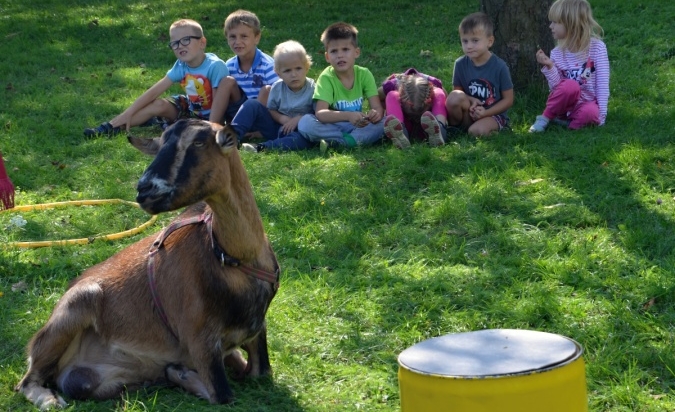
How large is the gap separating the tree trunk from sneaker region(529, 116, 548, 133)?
1.05 metres

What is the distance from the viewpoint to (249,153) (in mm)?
8648

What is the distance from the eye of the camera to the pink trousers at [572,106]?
8.39 metres

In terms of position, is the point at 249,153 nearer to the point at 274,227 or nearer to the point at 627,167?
the point at 274,227

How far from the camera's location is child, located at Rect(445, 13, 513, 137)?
8539 millimetres

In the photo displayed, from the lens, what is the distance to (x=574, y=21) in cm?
847

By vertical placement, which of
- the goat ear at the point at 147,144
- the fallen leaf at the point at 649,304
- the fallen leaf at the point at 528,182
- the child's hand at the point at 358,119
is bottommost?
the fallen leaf at the point at 649,304

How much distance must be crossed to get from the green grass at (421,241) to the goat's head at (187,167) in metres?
1.09

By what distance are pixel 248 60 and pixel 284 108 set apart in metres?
0.94

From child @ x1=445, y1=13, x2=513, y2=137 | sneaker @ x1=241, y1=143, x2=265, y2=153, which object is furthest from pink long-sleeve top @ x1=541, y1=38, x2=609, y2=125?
sneaker @ x1=241, y1=143, x2=265, y2=153

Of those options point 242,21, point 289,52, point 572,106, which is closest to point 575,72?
point 572,106

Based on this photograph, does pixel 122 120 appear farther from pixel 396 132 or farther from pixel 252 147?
pixel 396 132

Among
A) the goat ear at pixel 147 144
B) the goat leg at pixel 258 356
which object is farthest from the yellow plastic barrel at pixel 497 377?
the goat ear at pixel 147 144

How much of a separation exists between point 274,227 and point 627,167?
2.81m

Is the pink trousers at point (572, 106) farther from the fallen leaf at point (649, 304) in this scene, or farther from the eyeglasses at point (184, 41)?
the eyeglasses at point (184, 41)
